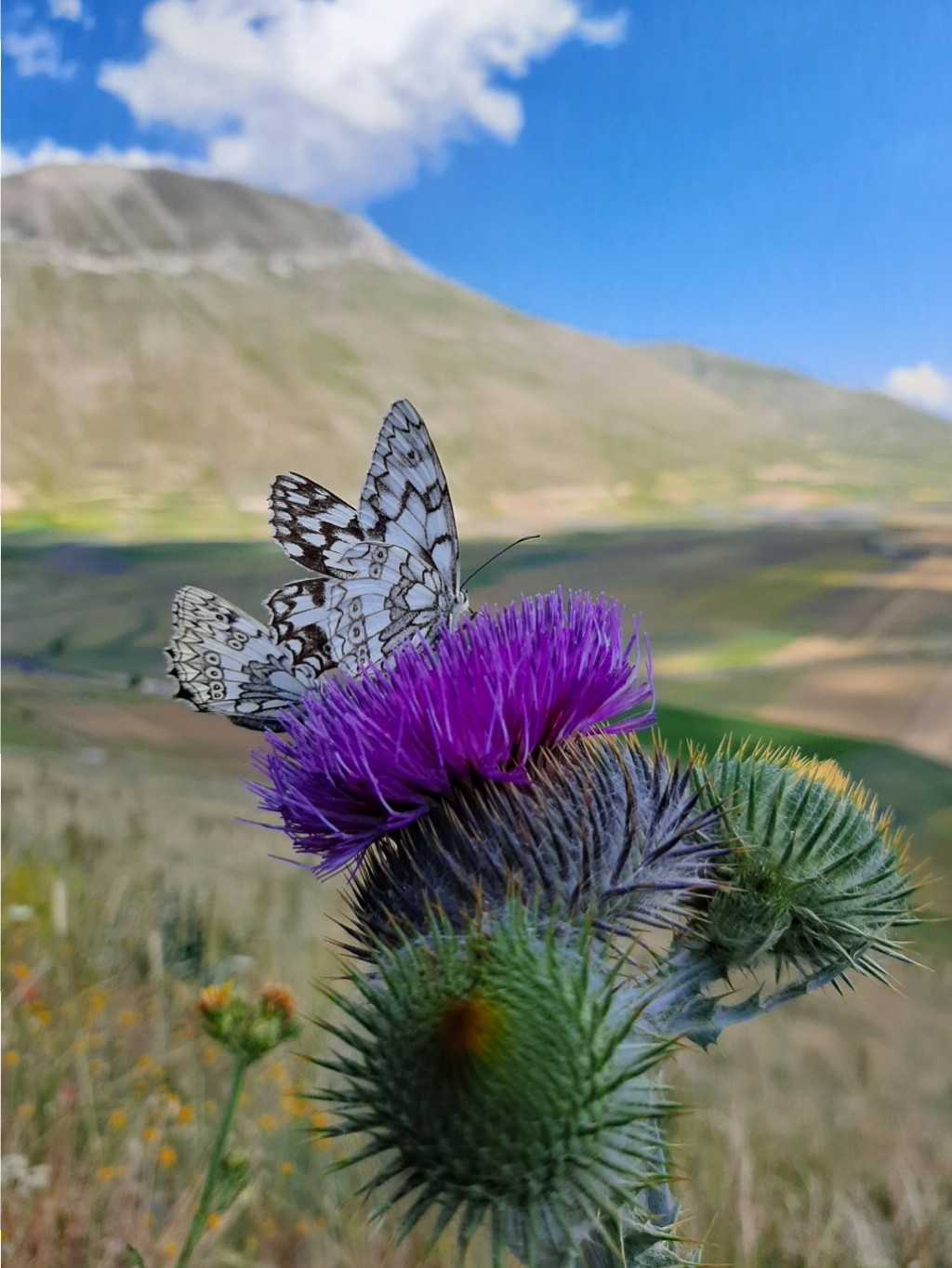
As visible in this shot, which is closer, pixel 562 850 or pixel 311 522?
pixel 562 850

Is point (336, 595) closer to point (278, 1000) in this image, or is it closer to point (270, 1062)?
point (278, 1000)

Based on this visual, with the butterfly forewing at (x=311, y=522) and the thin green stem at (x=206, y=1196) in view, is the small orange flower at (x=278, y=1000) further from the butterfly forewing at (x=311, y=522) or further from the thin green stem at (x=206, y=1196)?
the butterfly forewing at (x=311, y=522)

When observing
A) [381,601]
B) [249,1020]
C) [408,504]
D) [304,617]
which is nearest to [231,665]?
[304,617]

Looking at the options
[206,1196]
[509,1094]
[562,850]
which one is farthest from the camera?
[206,1196]

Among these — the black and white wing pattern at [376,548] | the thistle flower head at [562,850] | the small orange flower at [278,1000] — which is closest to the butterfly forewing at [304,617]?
the black and white wing pattern at [376,548]

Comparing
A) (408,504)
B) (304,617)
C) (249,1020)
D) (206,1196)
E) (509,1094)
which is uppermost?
(408,504)

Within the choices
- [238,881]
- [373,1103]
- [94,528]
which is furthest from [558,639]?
[94,528]

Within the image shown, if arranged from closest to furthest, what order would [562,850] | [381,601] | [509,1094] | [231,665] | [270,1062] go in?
1. [509,1094]
2. [562,850]
3. [231,665]
4. [381,601]
5. [270,1062]

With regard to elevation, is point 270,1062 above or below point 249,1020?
below

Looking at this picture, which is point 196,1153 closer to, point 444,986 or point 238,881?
point 238,881
